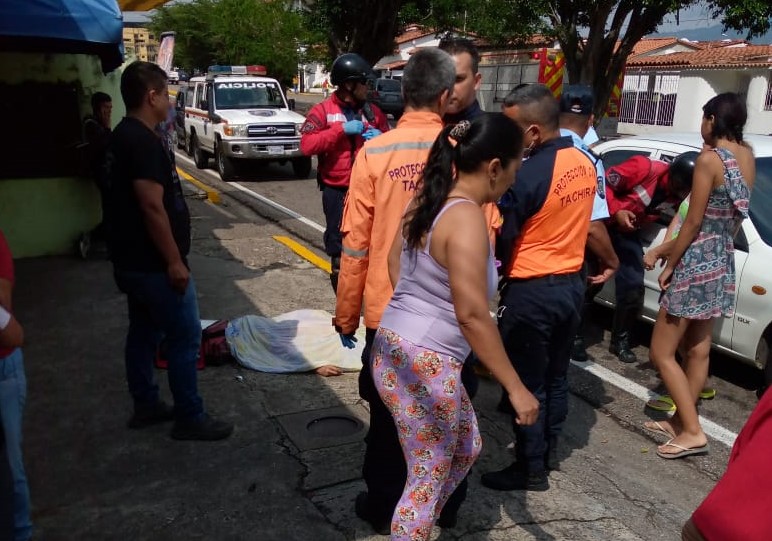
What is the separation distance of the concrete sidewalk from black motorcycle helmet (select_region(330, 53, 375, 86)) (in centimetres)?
207

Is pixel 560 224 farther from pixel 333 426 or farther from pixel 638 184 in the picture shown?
pixel 638 184

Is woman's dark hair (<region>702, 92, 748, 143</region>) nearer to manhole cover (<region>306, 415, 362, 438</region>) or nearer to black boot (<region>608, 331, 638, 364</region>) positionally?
black boot (<region>608, 331, 638, 364</region>)

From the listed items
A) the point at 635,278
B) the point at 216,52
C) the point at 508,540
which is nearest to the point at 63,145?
the point at 635,278

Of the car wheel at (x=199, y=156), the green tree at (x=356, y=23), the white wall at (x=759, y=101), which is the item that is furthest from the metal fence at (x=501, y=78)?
the car wheel at (x=199, y=156)

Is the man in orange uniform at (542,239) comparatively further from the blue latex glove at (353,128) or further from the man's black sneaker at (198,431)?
the blue latex glove at (353,128)

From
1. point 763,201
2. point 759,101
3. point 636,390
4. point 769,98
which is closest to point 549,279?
point 636,390

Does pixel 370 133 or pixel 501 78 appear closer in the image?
pixel 370 133

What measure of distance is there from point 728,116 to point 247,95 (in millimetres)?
12790

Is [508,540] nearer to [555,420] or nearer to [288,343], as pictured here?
[555,420]

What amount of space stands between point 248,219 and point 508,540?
7.71 metres

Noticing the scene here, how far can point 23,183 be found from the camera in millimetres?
6992

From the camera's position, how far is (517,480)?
3.45 m

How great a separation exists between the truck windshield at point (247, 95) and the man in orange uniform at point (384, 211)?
12.7 meters

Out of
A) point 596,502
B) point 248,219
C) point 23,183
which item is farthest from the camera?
point 248,219
